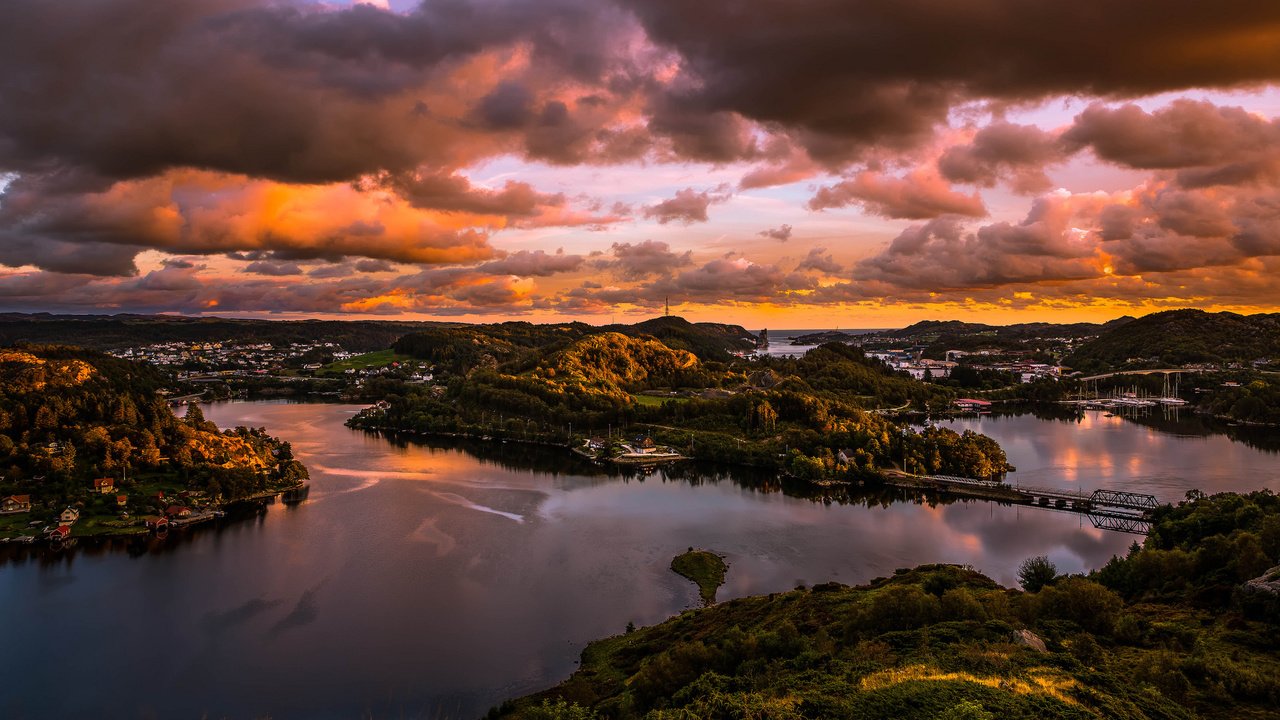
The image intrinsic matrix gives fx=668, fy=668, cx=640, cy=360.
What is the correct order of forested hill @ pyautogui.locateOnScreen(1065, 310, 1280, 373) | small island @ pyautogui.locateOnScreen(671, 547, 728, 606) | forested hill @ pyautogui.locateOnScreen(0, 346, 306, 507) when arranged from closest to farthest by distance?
small island @ pyautogui.locateOnScreen(671, 547, 728, 606) → forested hill @ pyautogui.locateOnScreen(0, 346, 306, 507) → forested hill @ pyautogui.locateOnScreen(1065, 310, 1280, 373)

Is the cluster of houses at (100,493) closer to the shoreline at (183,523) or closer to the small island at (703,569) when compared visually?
the shoreline at (183,523)

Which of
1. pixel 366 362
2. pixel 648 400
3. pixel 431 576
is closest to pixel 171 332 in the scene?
pixel 366 362

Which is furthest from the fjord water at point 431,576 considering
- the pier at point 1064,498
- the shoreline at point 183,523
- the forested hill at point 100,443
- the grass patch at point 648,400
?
the grass patch at point 648,400

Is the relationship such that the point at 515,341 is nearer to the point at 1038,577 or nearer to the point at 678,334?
the point at 678,334

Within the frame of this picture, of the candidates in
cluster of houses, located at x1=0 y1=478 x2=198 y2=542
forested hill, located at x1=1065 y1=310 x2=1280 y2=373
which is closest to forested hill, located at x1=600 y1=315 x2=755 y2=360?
forested hill, located at x1=1065 y1=310 x2=1280 y2=373

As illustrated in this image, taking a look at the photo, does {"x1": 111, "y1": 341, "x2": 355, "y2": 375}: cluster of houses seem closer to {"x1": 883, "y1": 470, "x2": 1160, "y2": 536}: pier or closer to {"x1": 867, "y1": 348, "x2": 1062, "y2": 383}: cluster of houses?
{"x1": 867, "y1": 348, "x2": 1062, "y2": 383}: cluster of houses

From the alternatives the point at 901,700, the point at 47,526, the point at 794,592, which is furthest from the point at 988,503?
the point at 47,526
